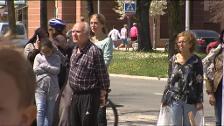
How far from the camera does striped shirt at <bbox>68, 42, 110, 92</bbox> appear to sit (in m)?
7.68

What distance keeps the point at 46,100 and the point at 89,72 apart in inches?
65.6

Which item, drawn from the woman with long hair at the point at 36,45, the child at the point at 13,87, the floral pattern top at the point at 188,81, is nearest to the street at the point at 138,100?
the woman with long hair at the point at 36,45

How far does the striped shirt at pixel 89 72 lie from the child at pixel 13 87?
18.6 ft

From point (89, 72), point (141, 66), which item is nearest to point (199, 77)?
point (89, 72)

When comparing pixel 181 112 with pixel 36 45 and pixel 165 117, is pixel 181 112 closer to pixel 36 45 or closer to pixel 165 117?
pixel 165 117

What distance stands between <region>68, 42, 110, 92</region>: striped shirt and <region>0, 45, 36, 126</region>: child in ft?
18.6

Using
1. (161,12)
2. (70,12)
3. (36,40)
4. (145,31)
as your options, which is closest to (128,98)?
(36,40)

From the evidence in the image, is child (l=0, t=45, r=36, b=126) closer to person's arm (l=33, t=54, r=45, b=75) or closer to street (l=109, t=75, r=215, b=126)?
person's arm (l=33, t=54, r=45, b=75)

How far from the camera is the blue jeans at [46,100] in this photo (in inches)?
358

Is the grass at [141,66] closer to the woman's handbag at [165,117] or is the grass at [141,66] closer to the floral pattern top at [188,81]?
the woman's handbag at [165,117]

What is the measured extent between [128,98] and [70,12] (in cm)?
4316

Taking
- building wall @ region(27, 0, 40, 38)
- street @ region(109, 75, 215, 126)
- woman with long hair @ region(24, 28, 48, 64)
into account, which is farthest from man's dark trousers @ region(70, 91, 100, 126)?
building wall @ region(27, 0, 40, 38)

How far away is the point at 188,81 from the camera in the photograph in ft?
26.3

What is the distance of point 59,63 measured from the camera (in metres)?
9.28
